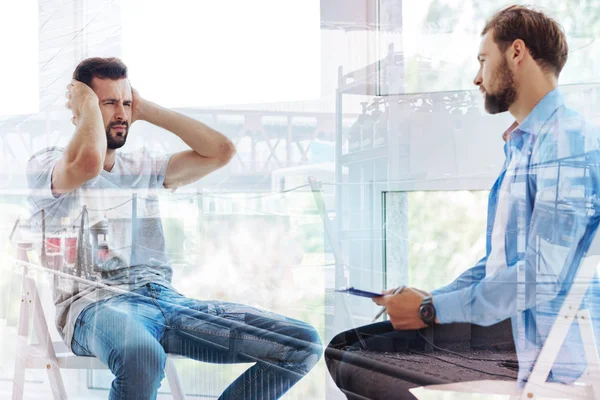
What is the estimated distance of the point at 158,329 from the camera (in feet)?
5.92

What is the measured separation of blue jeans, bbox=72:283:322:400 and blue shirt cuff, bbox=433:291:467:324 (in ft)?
1.13

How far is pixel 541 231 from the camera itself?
1445mm

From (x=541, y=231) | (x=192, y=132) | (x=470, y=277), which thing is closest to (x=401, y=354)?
(x=470, y=277)

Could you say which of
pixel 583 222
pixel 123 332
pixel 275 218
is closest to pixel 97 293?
pixel 123 332

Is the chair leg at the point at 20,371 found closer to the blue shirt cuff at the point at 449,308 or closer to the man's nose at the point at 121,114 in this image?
the man's nose at the point at 121,114

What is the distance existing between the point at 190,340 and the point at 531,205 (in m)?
0.96

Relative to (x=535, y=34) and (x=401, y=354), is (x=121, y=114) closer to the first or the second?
(x=401, y=354)

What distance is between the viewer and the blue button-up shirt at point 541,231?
1430mm

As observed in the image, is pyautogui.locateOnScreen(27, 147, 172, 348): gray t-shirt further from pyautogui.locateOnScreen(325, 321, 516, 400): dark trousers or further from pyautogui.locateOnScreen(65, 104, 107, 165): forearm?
pyautogui.locateOnScreen(325, 321, 516, 400): dark trousers

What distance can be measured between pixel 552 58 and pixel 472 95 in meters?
0.19

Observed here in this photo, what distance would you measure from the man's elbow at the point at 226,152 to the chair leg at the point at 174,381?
0.56 m

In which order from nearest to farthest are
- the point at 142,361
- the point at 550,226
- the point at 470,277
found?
the point at 550,226, the point at 470,277, the point at 142,361

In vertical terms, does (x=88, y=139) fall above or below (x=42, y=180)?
above

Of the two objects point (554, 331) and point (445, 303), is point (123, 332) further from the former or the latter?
point (554, 331)
